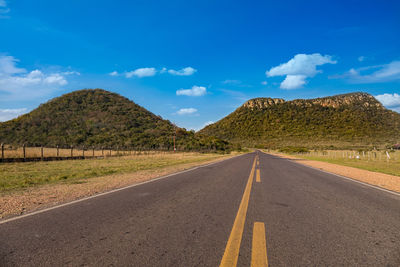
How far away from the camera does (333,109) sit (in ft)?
322

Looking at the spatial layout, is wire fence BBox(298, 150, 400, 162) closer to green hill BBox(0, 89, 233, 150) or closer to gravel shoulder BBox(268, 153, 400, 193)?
gravel shoulder BBox(268, 153, 400, 193)

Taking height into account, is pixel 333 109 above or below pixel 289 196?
above

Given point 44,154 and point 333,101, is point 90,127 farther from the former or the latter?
point 333,101

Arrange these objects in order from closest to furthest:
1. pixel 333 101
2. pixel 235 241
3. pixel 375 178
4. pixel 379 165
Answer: pixel 235 241 → pixel 375 178 → pixel 379 165 → pixel 333 101

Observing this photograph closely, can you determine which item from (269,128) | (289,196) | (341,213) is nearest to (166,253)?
(341,213)

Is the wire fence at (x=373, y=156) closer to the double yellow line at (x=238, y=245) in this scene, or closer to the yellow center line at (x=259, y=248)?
the double yellow line at (x=238, y=245)

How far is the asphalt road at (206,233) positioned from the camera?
292cm

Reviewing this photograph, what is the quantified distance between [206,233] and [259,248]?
94 centimetres

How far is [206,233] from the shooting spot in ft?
12.4

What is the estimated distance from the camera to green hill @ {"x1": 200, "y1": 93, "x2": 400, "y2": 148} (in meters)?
78.3

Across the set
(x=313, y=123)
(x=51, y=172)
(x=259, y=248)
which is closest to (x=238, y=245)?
(x=259, y=248)

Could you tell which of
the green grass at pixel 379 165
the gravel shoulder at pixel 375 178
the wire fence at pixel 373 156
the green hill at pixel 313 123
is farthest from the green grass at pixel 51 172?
the green hill at pixel 313 123

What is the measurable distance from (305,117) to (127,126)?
3020 inches

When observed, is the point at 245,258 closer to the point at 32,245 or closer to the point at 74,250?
the point at 74,250
